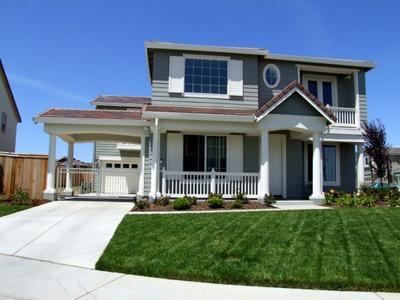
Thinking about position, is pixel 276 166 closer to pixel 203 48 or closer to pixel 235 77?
pixel 235 77

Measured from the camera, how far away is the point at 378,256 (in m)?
6.86

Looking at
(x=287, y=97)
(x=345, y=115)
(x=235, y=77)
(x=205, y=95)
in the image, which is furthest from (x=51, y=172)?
(x=345, y=115)

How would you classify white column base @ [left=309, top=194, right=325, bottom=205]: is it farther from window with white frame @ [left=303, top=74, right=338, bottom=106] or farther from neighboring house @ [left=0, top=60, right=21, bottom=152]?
neighboring house @ [left=0, top=60, right=21, bottom=152]

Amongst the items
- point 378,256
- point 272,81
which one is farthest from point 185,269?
point 272,81

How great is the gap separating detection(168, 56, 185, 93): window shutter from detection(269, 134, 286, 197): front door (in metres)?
4.83

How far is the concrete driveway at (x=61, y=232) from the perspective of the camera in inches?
290

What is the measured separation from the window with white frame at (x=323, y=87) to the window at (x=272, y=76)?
1622 mm

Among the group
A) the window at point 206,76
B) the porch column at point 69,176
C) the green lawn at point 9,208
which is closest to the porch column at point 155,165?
the window at point 206,76

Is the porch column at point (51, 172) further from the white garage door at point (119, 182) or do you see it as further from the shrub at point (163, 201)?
Answer: the shrub at point (163, 201)

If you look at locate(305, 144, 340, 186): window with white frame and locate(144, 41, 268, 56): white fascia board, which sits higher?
locate(144, 41, 268, 56): white fascia board

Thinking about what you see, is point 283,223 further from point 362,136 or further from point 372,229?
point 362,136

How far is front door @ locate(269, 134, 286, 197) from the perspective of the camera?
56.6ft

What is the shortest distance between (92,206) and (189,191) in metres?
3.88

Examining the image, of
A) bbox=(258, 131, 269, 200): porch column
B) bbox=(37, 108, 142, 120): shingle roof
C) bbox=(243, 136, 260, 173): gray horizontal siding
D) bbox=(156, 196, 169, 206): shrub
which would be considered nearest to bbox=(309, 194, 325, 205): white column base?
bbox=(258, 131, 269, 200): porch column
